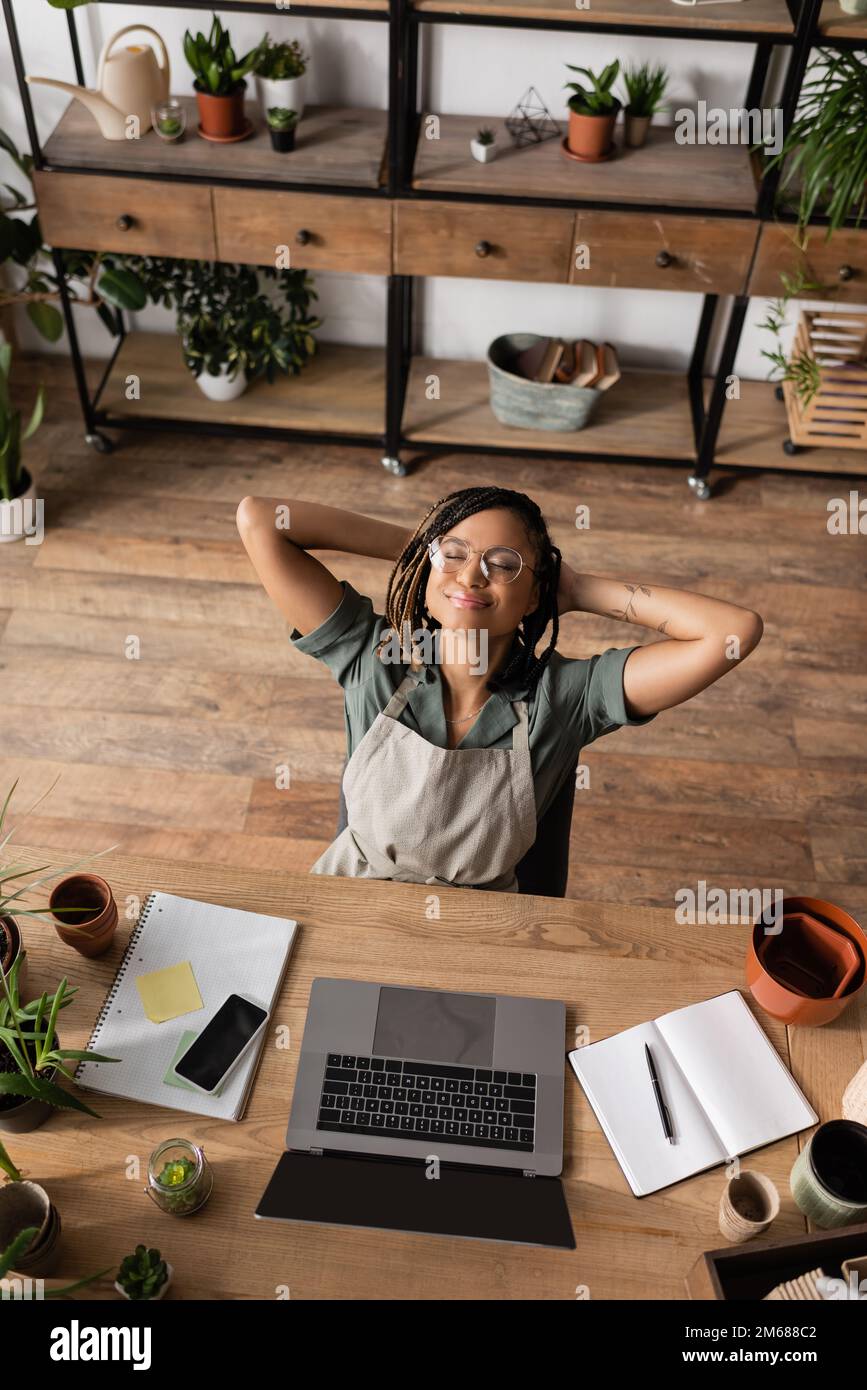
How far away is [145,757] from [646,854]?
1.21m

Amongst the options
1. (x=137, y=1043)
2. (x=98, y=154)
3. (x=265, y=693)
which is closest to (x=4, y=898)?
(x=137, y=1043)

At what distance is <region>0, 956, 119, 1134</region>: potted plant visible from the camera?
127cm

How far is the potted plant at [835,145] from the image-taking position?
2564mm

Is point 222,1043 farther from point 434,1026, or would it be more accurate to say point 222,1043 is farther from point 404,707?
point 404,707

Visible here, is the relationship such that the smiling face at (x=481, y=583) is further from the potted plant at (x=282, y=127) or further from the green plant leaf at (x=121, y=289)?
the green plant leaf at (x=121, y=289)

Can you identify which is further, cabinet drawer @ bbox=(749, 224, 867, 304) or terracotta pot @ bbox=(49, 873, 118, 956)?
cabinet drawer @ bbox=(749, 224, 867, 304)

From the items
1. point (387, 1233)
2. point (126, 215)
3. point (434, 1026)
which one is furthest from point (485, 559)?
point (126, 215)

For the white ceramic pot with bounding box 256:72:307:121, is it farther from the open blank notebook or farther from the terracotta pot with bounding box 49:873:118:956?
the open blank notebook

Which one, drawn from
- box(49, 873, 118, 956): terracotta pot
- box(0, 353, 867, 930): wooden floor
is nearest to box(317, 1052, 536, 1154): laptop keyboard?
box(49, 873, 118, 956): terracotta pot

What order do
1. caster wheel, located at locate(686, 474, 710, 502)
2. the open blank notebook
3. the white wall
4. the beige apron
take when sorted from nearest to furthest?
the open blank notebook
the beige apron
the white wall
caster wheel, located at locate(686, 474, 710, 502)

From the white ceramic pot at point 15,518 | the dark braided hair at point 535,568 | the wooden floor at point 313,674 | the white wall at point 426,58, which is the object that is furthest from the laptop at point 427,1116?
the white wall at point 426,58

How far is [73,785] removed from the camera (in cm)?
268

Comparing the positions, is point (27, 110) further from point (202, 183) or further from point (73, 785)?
point (73, 785)

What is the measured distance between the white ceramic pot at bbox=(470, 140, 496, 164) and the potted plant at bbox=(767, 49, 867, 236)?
0.69 metres
